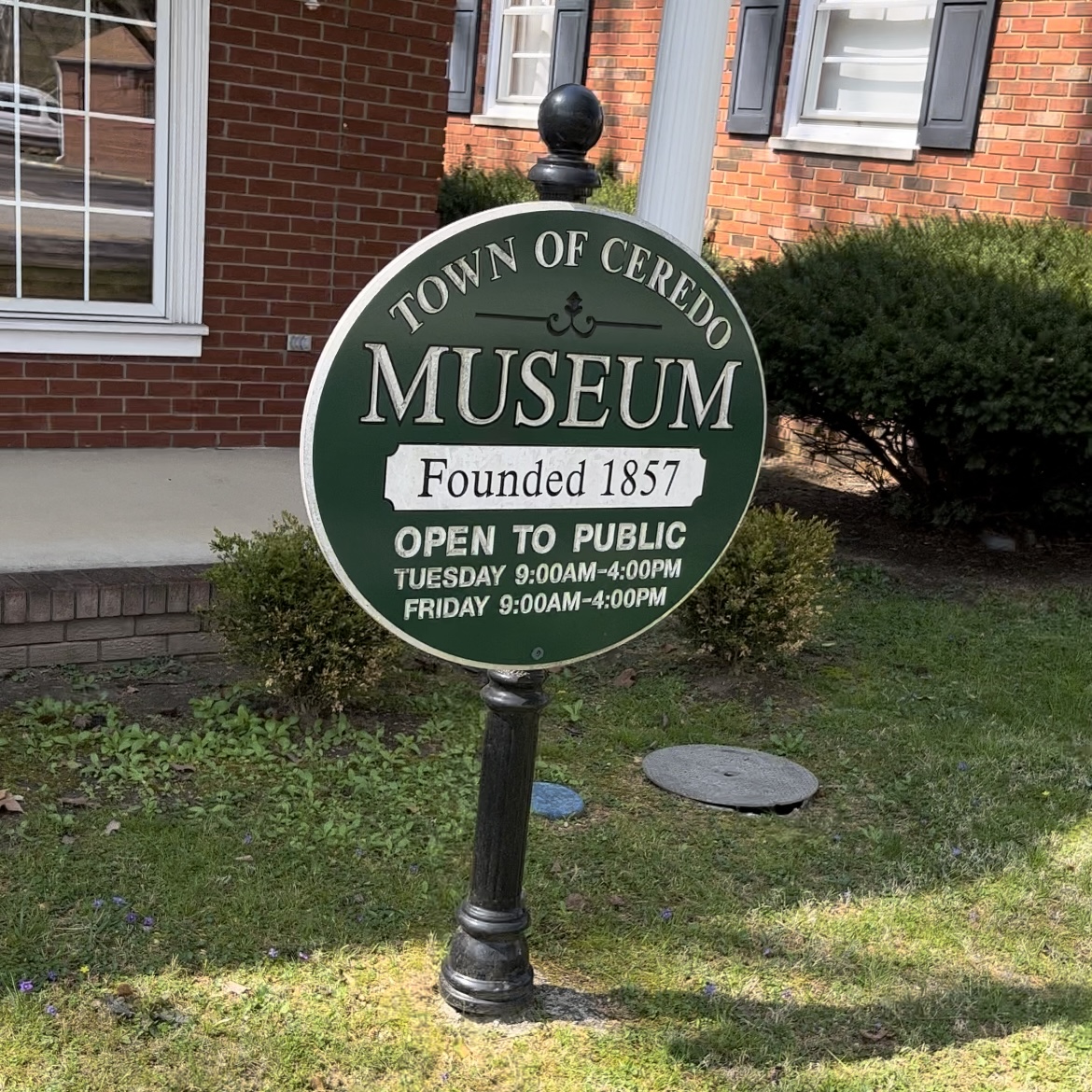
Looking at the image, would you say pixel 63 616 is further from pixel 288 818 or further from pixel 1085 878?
pixel 1085 878

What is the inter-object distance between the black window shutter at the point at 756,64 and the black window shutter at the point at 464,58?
3.46 meters

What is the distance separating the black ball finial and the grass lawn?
183 centimetres

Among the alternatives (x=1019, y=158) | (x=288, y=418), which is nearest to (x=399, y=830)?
(x=288, y=418)

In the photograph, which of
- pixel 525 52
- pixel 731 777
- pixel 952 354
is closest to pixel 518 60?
pixel 525 52

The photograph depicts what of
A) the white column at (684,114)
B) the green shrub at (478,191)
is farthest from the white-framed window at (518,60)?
the white column at (684,114)

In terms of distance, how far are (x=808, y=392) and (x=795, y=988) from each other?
425cm

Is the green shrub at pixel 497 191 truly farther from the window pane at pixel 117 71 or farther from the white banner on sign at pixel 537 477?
the white banner on sign at pixel 537 477

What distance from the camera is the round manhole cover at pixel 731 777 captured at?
4172 mm

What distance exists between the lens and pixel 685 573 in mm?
2820

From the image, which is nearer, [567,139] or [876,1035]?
[567,139]

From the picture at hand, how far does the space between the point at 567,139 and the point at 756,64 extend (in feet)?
23.3

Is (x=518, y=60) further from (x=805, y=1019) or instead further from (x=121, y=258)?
(x=805, y=1019)

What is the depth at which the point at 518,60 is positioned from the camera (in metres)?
11.8

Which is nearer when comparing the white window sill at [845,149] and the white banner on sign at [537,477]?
the white banner on sign at [537,477]
